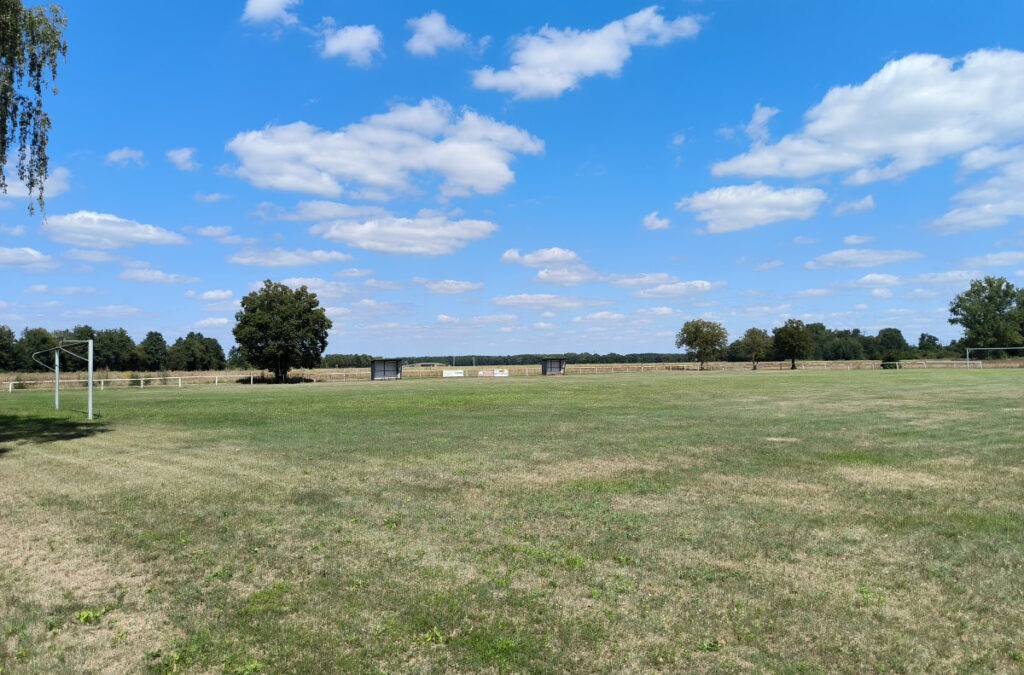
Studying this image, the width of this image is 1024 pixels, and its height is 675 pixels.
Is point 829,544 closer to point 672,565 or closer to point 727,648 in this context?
point 672,565

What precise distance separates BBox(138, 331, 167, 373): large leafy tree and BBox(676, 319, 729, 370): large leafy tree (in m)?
112

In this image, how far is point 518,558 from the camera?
6.75 metres

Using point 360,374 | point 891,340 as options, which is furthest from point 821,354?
point 360,374

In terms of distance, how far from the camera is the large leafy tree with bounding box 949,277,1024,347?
112m

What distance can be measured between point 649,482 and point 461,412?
15.1 m

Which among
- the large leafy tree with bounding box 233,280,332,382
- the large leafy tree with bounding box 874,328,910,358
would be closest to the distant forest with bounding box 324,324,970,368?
the large leafy tree with bounding box 874,328,910,358

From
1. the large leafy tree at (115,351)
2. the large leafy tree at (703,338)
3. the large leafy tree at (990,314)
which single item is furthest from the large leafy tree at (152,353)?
the large leafy tree at (990,314)

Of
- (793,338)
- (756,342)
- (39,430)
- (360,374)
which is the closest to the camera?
(39,430)

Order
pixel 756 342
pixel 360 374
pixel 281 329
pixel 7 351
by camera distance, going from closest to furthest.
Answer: pixel 281 329, pixel 360 374, pixel 756 342, pixel 7 351

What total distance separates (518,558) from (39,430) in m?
20.6

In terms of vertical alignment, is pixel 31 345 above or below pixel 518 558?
above

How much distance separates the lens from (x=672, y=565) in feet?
21.2

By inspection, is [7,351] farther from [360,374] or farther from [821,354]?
[821,354]

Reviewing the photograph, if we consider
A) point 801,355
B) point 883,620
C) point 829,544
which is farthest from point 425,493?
point 801,355
